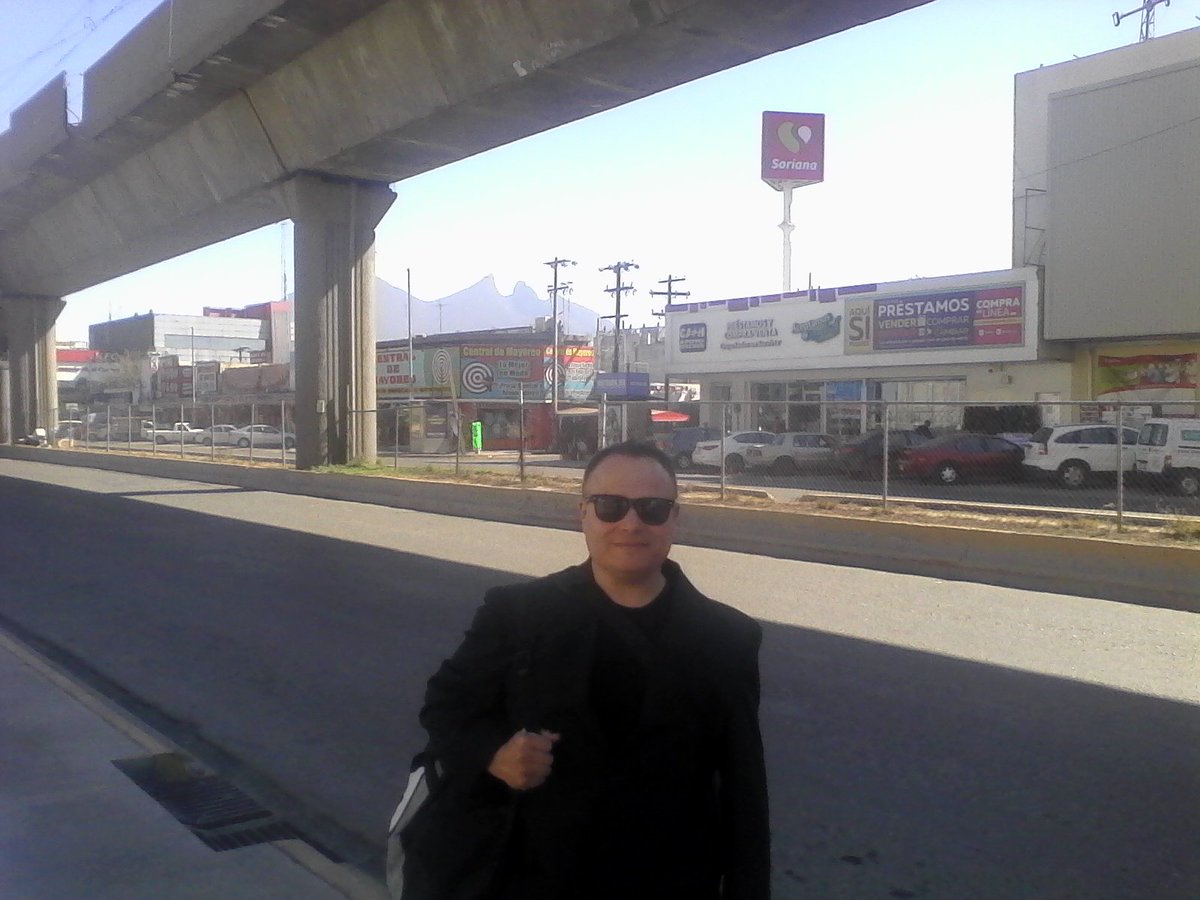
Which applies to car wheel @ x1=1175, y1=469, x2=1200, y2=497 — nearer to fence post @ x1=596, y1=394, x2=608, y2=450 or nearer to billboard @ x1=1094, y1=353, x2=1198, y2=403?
fence post @ x1=596, y1=394, x2=608, y2=450

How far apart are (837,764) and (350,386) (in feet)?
74.2

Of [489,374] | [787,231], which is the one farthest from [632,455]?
[787,231]

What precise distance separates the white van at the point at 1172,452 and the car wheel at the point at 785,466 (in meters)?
5.17

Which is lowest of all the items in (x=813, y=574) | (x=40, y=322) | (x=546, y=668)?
(x=813, y=574)

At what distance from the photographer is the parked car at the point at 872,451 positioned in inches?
663

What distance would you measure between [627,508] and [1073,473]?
14.9 m

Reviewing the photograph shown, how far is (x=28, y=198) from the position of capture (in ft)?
114

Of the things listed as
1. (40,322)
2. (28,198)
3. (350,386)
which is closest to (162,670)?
(350,386)

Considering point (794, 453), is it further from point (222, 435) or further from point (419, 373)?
point (419, 373)

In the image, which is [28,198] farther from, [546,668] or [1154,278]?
[546,668]

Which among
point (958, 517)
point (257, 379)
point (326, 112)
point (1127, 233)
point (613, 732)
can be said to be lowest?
point (958, 517)

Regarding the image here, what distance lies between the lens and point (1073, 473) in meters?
15.8

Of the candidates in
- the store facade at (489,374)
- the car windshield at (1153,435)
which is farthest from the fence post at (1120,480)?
the store facade at (489,374)

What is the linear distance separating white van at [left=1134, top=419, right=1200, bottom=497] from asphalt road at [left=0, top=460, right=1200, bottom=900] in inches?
134
